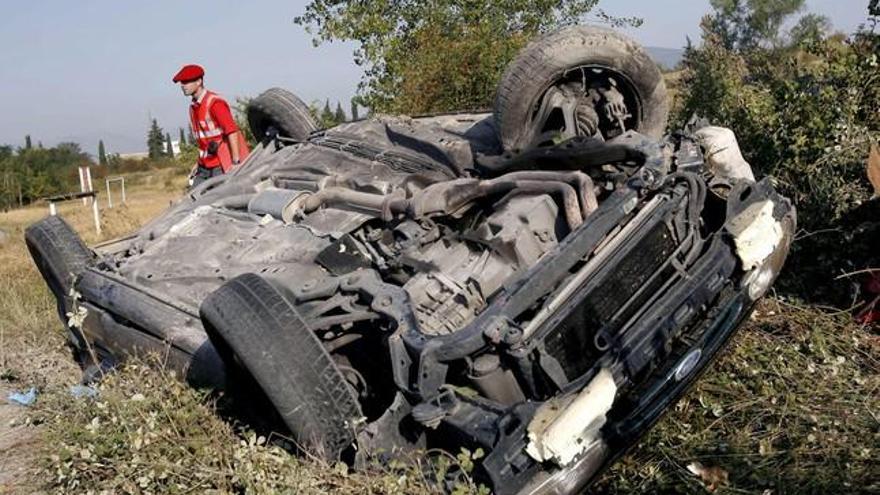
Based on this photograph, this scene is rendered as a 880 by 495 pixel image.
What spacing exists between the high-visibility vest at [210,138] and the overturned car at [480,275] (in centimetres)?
174

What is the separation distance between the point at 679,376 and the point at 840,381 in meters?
1.18

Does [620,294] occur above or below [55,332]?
above

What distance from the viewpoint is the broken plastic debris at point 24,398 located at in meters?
4.74

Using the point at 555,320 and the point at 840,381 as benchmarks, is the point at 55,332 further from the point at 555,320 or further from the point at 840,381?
the point at 840,381

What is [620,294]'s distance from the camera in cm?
350

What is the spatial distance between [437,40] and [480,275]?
8819 millimetres

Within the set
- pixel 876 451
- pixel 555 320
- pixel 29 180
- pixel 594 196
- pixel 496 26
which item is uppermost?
pixel 496 26

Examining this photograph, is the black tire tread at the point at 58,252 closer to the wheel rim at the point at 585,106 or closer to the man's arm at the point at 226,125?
the man's arm at the point at 226,125

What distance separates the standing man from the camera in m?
7.39

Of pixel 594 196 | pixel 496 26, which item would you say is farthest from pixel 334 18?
pixel 594 196

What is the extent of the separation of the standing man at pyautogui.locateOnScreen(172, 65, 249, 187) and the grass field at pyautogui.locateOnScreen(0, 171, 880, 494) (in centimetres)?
297

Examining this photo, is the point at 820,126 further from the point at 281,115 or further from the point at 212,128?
the point at 212,128

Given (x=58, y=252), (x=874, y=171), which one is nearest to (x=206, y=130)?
(x=58, y=252)

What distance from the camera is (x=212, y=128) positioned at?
742 centimetres
